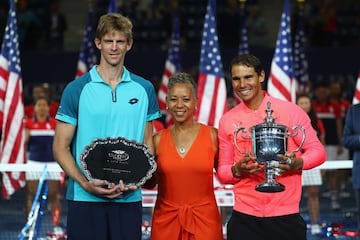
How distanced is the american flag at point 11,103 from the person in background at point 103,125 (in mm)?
6917

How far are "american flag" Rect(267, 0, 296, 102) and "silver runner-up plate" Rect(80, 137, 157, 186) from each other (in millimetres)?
6627

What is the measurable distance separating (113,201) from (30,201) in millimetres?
4686

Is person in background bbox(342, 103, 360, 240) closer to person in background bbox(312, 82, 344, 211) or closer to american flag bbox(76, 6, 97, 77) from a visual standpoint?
person in background bbox(312, 82, 344, 211)

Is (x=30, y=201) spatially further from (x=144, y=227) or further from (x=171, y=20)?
(x=171, y=20)

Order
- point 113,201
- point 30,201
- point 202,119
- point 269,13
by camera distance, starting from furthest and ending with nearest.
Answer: point 269,13 → point 202,119 → point 30,201 → point 113,201

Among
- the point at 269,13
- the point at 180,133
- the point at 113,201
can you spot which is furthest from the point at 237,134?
the point at 269,13

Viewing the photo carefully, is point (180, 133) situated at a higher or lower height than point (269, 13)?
lower

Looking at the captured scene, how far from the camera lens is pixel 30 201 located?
1145cm

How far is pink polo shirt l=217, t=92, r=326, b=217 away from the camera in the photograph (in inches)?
276

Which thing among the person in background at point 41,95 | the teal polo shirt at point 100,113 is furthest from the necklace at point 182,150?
the person in background at point 41,95

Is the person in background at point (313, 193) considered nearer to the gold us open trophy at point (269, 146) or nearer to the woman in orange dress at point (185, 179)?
the woman in orange dress at point (185, 179)

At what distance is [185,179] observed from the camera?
7230 mm

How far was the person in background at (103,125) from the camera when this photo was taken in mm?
6883

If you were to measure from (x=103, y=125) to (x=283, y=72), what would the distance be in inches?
275
